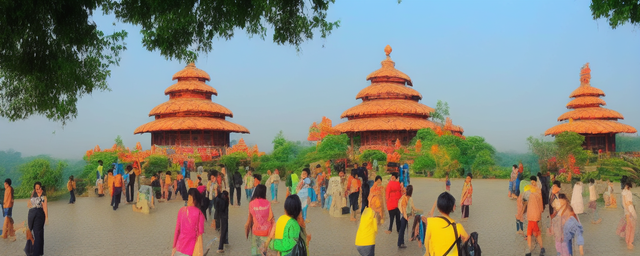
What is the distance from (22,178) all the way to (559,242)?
22.2m

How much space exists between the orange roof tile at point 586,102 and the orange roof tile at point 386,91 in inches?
566

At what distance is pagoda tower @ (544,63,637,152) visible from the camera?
127ft

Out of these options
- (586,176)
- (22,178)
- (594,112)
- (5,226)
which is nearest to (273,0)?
(5,226)

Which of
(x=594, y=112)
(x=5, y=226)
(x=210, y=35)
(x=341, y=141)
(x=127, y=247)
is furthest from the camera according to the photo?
(x=594, y=112)

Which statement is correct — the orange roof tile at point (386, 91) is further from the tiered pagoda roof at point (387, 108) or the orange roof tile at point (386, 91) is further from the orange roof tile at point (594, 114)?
the orange roof tile at point (594, 114)

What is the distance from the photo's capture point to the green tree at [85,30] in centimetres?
895

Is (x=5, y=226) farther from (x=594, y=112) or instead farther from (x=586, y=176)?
(x=594, y=112)

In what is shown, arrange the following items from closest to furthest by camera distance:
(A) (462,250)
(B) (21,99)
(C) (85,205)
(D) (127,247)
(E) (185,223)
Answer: (A) (462,250) < (E) (185,223) < (D) (127,247) < (B) (21,99) < (C) (85,205)

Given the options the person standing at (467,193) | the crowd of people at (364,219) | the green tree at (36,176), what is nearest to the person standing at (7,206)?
the crowd of people at (364,219)

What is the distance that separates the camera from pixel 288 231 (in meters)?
5.11

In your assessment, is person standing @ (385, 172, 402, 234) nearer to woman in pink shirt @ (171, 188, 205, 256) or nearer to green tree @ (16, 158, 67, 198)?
woman in pink shirt @ (171, 188, 205, 256)

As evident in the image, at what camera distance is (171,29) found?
10.2m

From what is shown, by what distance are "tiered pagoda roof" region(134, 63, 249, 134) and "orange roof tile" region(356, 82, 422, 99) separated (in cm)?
1173

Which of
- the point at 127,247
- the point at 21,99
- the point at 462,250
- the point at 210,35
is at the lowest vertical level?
the point at 127,247
